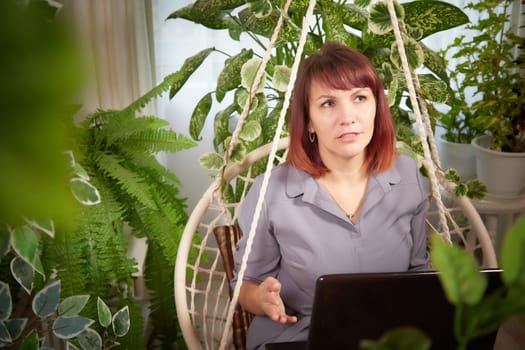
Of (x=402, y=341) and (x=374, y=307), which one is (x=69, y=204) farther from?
(x=374, y=307)

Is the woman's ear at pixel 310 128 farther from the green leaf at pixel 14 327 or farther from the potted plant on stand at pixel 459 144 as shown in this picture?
the potted plant on stand at pixel 459 144

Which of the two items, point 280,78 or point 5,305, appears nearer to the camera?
point 5,305

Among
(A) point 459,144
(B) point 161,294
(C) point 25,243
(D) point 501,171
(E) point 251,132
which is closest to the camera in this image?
(C) point 25,243

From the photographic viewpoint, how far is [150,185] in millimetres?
1743

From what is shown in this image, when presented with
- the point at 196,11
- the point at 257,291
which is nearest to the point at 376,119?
the point at 257,291

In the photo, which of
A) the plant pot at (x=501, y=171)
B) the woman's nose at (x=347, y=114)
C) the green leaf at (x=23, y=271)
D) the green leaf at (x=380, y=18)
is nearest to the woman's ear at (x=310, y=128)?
the woman's nose at (x=347, y=114)

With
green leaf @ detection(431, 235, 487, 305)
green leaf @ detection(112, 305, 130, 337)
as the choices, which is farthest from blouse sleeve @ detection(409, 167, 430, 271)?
green leaf @ detection(431, 235, 487, 305)

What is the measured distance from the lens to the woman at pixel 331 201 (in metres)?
1.20

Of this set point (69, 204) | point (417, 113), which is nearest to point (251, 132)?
point (417, 113)

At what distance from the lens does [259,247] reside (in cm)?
130

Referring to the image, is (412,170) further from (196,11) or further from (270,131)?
(196,11)

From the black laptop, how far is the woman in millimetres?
282

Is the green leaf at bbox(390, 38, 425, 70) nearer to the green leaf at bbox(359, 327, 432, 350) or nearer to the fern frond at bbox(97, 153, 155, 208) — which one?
the fern frond at bbox(97, 153, 155, 208)

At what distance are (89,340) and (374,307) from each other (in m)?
0.48
